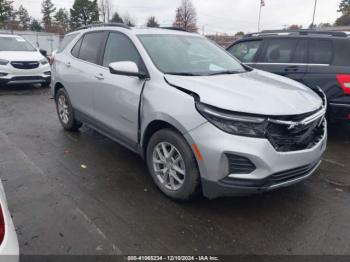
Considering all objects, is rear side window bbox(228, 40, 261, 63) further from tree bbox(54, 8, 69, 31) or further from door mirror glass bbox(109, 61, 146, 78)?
tree bbox(54, 8, 69, 31)

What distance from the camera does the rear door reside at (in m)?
5.33

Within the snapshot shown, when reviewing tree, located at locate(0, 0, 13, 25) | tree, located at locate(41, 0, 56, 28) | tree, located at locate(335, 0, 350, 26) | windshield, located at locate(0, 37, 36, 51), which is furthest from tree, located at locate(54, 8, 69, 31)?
windshield, located at locate(0, 37, 36, 51)

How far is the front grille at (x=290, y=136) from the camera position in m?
2.67

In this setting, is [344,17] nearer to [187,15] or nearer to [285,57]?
[187,15]

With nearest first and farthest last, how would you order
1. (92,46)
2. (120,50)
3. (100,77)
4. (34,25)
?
(120,50)
(100,77)
(92,46)
(34,25)

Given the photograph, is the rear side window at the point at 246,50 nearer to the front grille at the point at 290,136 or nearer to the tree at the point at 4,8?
the front grille at the point at 290,136

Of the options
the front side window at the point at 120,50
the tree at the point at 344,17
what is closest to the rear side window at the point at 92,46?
the front side window at the point at 120,50

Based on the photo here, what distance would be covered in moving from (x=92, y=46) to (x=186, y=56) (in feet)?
5.31

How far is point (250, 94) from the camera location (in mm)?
2908

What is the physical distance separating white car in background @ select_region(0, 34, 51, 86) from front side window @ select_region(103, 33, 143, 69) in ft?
21.2

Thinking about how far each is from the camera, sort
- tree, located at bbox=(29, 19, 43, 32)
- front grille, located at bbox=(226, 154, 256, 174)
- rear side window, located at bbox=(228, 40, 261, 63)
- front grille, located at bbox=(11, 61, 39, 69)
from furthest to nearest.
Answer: tree, located at bbox=(29, 19, 43, 32), front grille, located at bbox=(11, 61, 39, 69), rear side window, located at bbox=(228, 40, 261, 63), front grille, located at bbox=(226, 154, 256, 174)

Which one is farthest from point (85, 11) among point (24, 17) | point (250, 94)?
point (250, 94)

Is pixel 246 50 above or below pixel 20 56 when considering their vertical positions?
above

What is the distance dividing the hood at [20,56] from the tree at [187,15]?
4816 centimetres
